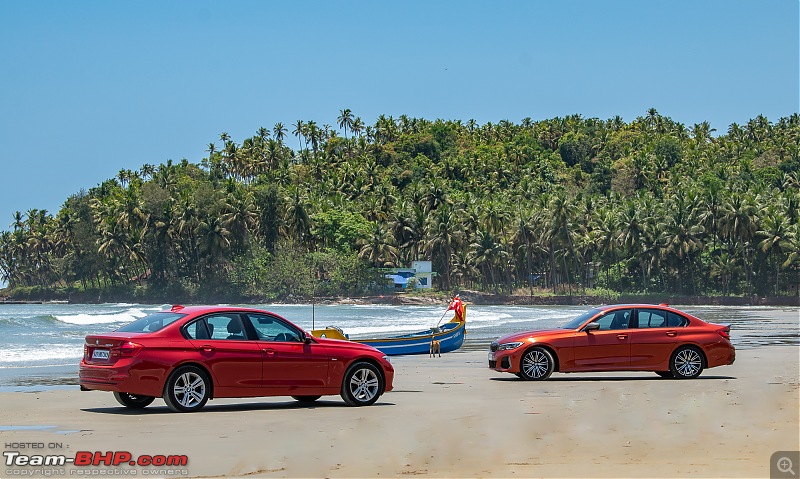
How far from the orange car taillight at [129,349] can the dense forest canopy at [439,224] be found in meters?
87.5

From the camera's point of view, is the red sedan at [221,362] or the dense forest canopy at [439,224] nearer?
the red sedan at [221,362]

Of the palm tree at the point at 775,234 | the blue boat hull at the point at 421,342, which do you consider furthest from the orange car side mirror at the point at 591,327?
the palm tree at the point at 775,234

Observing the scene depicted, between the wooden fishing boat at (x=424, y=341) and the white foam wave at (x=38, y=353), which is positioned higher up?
the wooden fishing boat at (x=424, y=341)

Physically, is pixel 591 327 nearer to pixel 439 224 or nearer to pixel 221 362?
pixel 221 362

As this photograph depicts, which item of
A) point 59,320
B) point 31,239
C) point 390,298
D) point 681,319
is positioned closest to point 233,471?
point 681,319

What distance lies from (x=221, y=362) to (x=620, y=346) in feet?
26.0

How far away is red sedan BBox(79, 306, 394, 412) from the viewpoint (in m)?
13.3

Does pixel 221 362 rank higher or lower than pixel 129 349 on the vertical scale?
lower

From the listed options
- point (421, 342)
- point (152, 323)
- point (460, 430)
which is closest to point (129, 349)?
point (152, 323)

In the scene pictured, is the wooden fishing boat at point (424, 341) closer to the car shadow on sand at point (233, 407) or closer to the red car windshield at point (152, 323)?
the car shadow on sand at point (233, 407)

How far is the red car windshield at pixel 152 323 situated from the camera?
1373 cm

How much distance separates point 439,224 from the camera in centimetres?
12669

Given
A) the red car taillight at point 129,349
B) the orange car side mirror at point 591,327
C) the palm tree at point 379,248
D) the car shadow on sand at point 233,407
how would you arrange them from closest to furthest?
the red car taillight at point 129,349 → the car shadow on sand at point 233,407 → the orange car side mirror at point 591,327 → the palm tree at point 379,248

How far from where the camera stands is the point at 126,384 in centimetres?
1317
